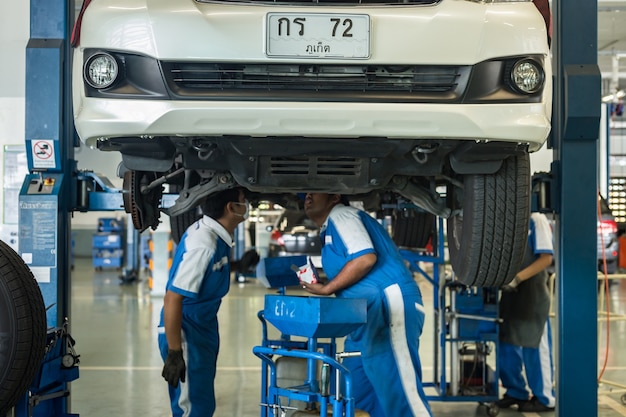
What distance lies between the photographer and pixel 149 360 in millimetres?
6387

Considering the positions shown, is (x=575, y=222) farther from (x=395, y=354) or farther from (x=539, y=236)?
(x=539, y=236)

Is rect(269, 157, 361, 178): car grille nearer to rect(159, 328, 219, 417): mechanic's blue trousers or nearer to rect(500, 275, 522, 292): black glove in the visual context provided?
rect(159, 328, 219, 417): mechanic's blue trousers

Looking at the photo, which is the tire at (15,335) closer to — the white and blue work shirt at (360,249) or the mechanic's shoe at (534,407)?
the white and blue work shirt at (360,249)

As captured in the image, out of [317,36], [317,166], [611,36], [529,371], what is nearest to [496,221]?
[317,166]

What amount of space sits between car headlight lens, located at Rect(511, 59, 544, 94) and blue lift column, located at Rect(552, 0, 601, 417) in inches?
41.9

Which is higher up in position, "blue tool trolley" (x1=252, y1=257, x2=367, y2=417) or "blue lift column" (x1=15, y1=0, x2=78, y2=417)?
"blue lift column" (x1=15, y1=0, x2=78, y2=417)

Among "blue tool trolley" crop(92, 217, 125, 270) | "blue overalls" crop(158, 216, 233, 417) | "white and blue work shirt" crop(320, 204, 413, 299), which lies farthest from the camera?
"blue tool trolley" crop(92, 217, 125, 270)

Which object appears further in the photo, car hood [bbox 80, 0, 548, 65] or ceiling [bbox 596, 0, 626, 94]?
ceiling [bbox 596, 0, 626, 94]

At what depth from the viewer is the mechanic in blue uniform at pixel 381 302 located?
3.41 m

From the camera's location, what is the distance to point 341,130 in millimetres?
2545

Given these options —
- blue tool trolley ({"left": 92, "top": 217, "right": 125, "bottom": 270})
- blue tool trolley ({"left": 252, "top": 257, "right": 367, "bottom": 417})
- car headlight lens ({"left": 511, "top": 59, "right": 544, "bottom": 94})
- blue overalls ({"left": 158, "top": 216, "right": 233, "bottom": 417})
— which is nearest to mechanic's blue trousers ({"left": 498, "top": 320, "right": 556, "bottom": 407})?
blue overalls ({"left": 158, "top": 216, "right": 233, "bottom": 417})

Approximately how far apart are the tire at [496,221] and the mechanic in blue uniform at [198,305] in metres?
1.21

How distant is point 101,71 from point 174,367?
1.52 m

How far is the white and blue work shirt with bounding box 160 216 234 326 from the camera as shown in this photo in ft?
11.8
